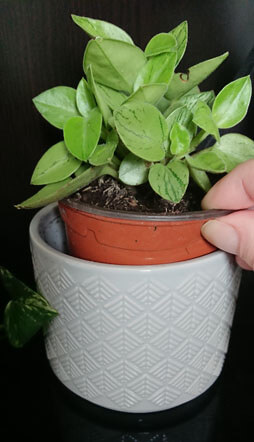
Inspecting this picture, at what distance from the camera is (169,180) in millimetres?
514

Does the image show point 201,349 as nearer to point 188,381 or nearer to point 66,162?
point 188,381

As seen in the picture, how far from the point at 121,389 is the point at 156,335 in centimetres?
10

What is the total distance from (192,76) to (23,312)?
15.8 inches

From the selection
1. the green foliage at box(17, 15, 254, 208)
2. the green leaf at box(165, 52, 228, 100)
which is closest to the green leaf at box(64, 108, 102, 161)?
the green foliage at box(17, 15, 254, 208)

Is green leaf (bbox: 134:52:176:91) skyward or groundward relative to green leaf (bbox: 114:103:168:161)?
skyward

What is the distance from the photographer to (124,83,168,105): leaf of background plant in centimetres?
48

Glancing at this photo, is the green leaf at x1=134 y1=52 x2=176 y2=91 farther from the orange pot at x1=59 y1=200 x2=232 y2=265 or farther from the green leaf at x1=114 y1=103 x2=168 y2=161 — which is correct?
the orange pot at x1=59 y1=200 x2=232 y2=265

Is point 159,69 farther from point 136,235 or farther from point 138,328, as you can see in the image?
point 138,328

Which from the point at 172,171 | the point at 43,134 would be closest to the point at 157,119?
the point at 172,171

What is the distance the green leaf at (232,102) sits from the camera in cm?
54

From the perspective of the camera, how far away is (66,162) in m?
0.57

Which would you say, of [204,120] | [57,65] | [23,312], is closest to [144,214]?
[204,120]

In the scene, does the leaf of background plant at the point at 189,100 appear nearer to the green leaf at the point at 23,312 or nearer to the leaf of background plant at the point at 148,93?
the leaf of background plant at the point at 148,93

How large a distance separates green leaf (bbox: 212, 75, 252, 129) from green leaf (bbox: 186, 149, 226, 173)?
0.04 m
